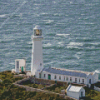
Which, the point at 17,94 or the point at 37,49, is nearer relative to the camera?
the point at 17,94

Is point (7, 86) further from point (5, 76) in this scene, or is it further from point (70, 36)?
point (70, 36)

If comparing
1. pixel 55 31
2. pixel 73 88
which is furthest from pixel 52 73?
pixel 55 31

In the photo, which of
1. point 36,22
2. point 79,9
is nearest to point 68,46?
point 36,22

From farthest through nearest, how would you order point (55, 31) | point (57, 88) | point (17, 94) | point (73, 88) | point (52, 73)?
point (55, 31)
point (52, 73)
point (57, 88)
point (17, 94)
point (73, 88)

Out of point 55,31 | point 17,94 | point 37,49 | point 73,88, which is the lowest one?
point 17,94

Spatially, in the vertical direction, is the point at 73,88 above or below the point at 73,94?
above

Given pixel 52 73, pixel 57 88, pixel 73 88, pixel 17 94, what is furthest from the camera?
pixel 52 73

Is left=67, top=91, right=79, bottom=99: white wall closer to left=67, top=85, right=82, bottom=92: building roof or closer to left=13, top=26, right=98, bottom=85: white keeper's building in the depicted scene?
left=67, top=85, right=82, bottom=92: building roof

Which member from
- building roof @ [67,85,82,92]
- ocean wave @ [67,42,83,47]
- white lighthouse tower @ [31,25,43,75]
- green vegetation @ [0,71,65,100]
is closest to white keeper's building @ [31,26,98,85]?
white lighthouse tower @ [31,25,43,75]

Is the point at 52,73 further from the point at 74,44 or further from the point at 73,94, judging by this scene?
the point at 74,44
